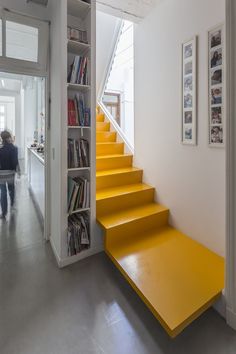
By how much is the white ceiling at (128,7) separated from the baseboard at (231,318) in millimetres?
3324

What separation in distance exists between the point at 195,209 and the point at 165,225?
517 mm

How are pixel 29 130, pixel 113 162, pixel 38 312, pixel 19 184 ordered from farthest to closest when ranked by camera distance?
pixel 19 184
pixel 29 130
pixel 113 162
pixel 38 312

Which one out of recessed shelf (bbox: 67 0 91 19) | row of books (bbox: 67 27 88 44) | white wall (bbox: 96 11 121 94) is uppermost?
white wall (bbox: 96 11 121 94)

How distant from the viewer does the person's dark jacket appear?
353 cm

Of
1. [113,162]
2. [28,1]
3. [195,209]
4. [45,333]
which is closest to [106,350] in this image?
[45,333]

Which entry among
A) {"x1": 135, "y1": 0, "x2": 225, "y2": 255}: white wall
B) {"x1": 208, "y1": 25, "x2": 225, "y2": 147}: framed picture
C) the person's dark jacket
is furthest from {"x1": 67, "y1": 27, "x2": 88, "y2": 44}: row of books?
the person's dark jacket

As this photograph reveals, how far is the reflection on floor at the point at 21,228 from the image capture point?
2.70 m

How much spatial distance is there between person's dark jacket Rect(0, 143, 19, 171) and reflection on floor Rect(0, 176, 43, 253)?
2.71 feet


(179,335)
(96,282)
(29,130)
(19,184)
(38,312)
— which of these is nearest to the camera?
(179,335)

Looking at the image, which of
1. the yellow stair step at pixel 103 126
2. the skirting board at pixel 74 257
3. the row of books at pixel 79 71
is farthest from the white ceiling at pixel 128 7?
the skirting board at pixel 74 257

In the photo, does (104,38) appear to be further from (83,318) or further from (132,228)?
(83,318)

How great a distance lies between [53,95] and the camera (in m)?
2.36

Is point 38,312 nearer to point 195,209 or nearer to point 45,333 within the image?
point 45,333

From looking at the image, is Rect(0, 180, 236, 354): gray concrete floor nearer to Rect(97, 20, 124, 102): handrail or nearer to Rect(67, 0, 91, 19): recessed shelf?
Rect(67, 0, 91, 19): recessed shelf
